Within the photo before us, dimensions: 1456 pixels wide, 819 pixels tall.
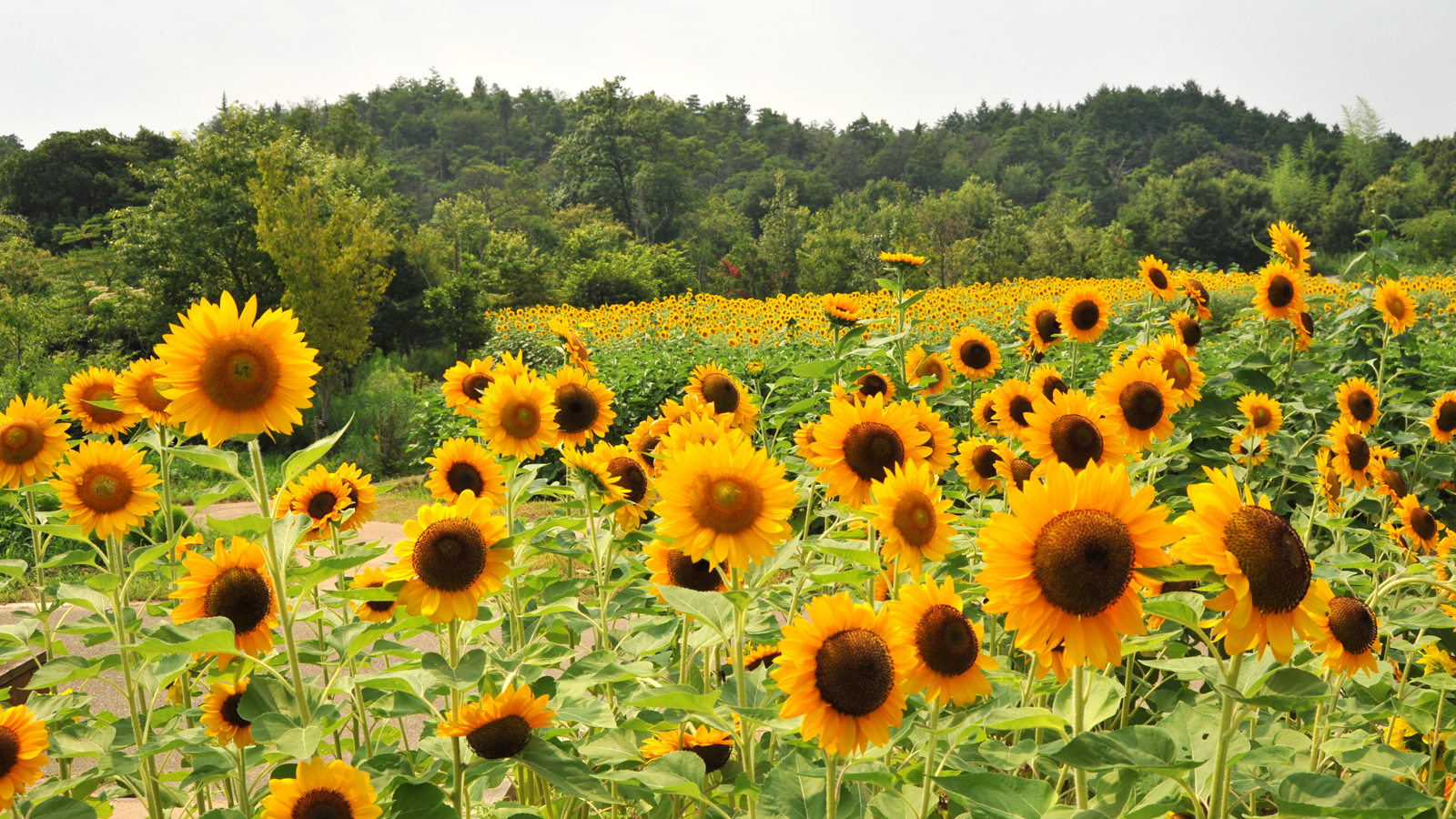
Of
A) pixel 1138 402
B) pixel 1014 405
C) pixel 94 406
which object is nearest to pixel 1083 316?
pixel 1014 405

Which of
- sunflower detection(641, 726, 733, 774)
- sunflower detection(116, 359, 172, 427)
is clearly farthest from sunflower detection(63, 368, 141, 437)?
sunflower detection(641, 726, 733, 774)

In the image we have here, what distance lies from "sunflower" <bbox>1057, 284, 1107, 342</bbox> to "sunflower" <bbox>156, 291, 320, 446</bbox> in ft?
10.6

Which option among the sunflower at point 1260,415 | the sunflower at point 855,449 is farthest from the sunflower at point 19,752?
the sunflower at point 1260,415

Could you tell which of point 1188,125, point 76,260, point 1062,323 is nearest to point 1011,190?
point 1188,125

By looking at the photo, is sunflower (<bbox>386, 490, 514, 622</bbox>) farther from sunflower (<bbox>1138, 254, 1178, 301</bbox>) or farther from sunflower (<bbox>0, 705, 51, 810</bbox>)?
sunflower (<bbox>1138, 254, 1178, 301</bbox>)

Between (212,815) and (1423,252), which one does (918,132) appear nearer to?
(1423,252)

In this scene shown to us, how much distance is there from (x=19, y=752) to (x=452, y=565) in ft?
2.85

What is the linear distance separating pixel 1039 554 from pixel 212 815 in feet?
4.48

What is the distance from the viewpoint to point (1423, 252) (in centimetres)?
2714

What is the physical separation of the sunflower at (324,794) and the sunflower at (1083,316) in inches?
131

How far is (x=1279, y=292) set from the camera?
12.5 ft

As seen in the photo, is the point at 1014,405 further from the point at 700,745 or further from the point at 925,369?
the point at 700,745

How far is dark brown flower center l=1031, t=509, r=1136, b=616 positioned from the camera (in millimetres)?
1017

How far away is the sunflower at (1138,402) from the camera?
Answer: 2223mm
